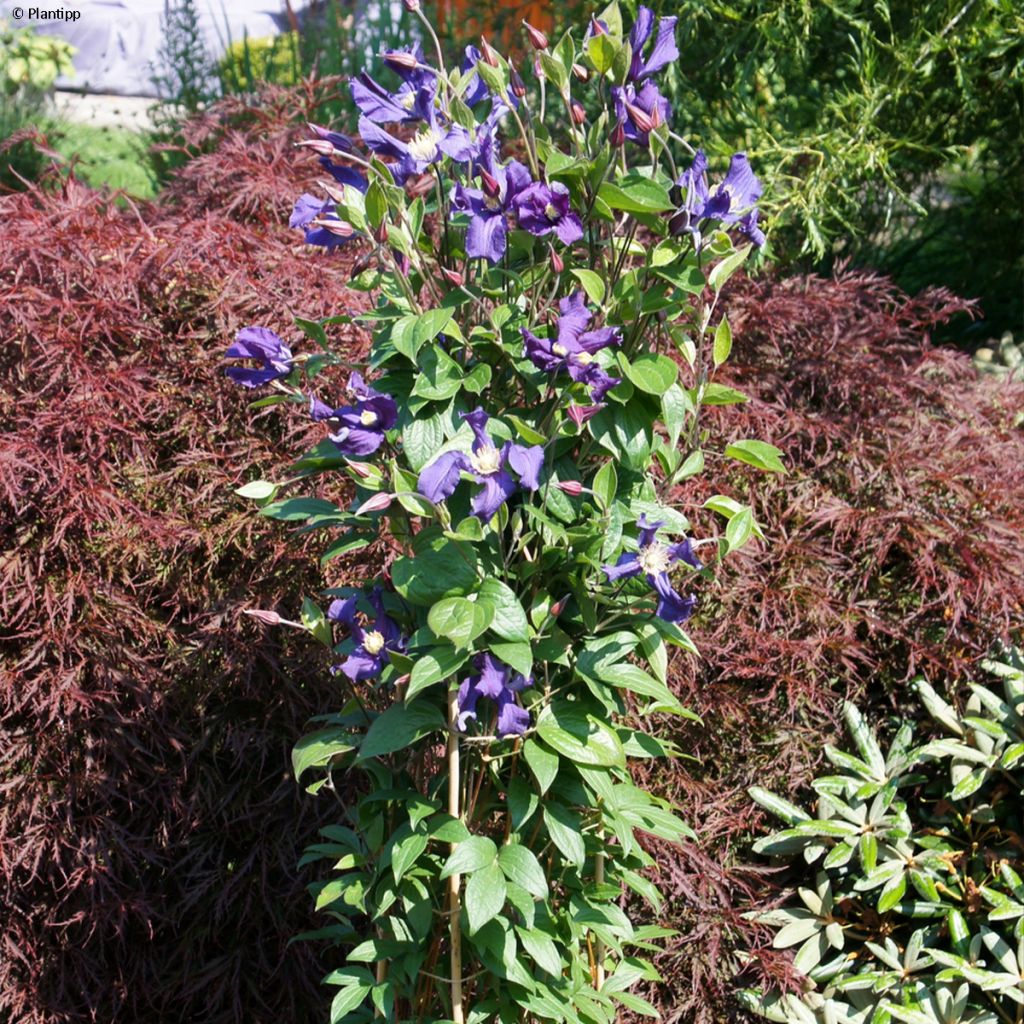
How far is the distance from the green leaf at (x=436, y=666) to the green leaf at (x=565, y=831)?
0.91 feet

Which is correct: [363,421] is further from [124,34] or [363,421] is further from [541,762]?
[124,34]

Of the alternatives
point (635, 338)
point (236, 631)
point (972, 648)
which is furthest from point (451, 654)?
point (972, 648)

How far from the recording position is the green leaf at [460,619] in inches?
49.9

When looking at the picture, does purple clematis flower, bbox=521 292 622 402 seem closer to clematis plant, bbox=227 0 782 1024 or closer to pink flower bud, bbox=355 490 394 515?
clematis plant, bbox=227 0 782 1024

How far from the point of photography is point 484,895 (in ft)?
4.54

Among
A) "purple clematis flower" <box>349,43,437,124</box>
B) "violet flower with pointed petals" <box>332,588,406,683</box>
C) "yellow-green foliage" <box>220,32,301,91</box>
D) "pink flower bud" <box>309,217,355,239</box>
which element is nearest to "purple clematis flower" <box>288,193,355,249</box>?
"pink flower bud" <box>309,217,355,239</box>

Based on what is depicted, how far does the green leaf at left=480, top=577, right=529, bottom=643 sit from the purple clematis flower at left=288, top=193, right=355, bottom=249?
1.54 ft

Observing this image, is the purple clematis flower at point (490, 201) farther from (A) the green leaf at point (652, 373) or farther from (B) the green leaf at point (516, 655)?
(B) the green leaf at point (516, 655)

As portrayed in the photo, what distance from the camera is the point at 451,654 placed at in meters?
1.36

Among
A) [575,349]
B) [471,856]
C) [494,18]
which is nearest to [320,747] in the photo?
[471,856]

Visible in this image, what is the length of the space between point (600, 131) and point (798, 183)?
2052 mm

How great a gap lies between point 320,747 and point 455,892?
27cm

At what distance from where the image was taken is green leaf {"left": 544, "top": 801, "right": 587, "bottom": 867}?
146cm

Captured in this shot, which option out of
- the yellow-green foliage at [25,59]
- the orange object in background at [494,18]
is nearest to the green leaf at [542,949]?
the orange object in background at [494,18]
